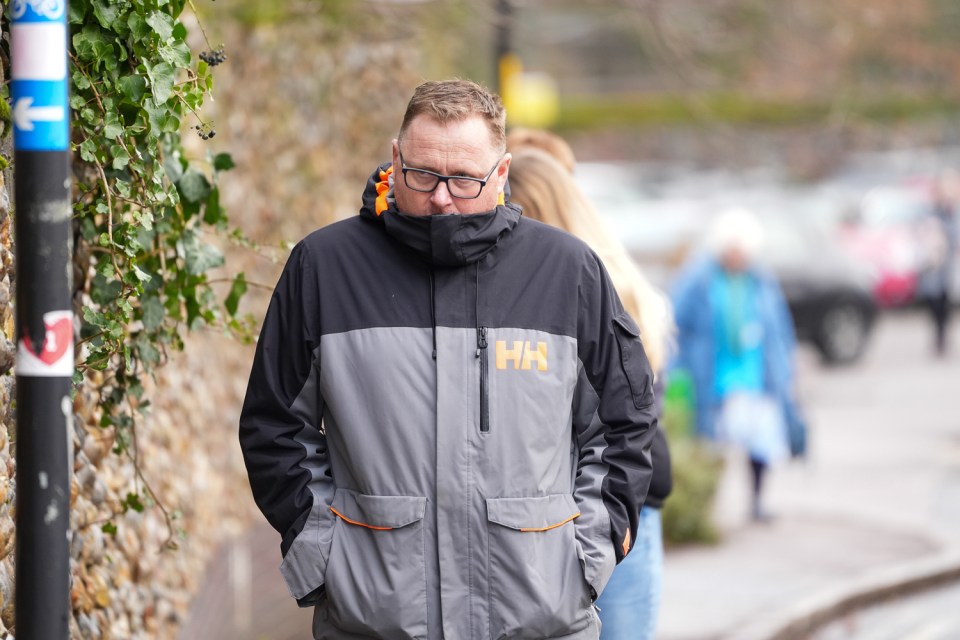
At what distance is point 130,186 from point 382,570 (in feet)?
3.99

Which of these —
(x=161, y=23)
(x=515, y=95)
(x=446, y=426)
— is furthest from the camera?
(x=515, y=95)

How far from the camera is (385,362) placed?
2.81 metres

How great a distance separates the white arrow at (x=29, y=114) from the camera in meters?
2.43

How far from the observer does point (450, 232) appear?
2797 mm

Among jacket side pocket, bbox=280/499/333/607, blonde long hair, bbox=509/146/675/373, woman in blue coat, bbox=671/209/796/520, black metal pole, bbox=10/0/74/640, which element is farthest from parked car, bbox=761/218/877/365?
black metal pole, bbox=10/0/74/640

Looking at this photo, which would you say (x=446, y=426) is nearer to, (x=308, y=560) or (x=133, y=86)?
(x=308, y=560)

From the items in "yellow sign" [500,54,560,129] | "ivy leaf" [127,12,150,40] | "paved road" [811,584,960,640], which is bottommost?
"paved road" [811,584,960,640]

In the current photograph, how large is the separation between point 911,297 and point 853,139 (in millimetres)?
15135

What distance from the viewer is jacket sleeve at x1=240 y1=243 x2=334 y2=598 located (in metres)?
2.90

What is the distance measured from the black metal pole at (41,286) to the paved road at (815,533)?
226cm

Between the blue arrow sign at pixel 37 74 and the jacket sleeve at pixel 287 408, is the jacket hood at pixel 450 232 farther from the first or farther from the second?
the blue arrow sign at pixel 37 74

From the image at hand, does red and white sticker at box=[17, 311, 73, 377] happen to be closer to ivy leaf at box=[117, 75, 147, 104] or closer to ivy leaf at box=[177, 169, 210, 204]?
ivy leaf at box=[117, 75, 147, 104]

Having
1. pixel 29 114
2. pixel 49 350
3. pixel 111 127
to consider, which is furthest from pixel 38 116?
pixel 111 127

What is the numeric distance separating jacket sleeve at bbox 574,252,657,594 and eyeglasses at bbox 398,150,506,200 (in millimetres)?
317
